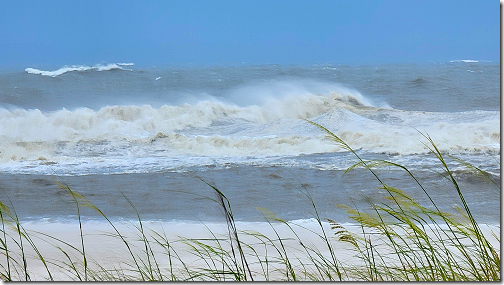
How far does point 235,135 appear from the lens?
7.86 feet

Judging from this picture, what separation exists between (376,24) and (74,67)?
1676mm

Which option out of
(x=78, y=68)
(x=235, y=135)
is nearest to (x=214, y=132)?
(x=235, y=135)

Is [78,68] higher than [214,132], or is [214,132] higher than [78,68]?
[78,68]

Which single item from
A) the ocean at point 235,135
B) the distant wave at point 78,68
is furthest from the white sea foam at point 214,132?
the distant wave at point 78,68

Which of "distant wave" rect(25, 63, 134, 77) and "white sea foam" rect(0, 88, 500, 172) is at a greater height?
"distant wave" rect(25, 63, 134, 77)

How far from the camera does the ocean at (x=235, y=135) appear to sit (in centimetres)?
227

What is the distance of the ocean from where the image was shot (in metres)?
2.27

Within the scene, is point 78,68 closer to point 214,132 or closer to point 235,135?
point 214,132

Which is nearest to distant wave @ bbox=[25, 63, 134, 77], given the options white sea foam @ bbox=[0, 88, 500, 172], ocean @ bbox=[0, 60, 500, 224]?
ocean @ bbox=[0, 60, 500, 224]

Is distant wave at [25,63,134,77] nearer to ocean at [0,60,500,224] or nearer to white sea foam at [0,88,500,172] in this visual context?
ocean at [0,60,500,224]

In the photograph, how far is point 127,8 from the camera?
232cm

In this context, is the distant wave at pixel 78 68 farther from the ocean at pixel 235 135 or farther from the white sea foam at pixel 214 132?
the white sea foam at pixel 214 132

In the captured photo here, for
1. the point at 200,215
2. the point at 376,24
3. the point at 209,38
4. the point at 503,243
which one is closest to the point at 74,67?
the point at 209,38

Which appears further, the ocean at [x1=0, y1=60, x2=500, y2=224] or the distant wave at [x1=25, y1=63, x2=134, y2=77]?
the distant wave at [x1=25, y1=63, x2=134, y2=77]
